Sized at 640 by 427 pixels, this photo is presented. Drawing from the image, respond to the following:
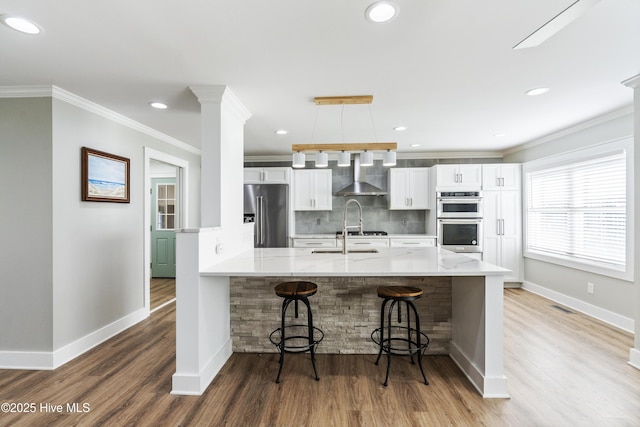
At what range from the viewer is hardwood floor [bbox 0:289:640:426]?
1813 millimetres

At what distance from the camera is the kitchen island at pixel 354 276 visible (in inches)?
79.7

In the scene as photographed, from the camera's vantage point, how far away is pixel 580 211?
3.78 meters

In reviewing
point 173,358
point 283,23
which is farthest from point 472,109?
point 173,358

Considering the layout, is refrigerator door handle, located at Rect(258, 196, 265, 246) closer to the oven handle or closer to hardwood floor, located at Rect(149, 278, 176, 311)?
hardwood floor, located at Rect(149, 278, 176, 311)

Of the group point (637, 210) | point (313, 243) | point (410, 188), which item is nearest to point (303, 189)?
point (313, 243)

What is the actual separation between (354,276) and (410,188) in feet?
11.2

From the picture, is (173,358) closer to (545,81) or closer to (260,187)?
(260,187)

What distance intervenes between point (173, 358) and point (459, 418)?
234cm

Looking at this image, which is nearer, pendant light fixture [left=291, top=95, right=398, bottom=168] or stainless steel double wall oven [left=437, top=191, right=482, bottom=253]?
pendant light fixture [left=291, top=95, right=398, bottom=168]

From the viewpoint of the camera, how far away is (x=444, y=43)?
1861mm

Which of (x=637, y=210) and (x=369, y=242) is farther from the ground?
(x=637, y=210)

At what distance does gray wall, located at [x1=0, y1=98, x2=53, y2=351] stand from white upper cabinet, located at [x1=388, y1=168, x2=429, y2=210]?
451 centimetres

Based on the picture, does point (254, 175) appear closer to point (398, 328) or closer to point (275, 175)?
point (275, 175)

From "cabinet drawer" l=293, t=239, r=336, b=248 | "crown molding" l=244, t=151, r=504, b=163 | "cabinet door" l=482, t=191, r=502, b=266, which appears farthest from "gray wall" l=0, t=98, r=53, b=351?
"cabinet door" l=482, t=191, r=502, b=266
